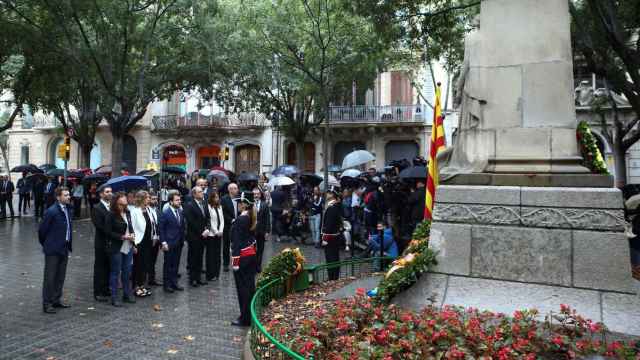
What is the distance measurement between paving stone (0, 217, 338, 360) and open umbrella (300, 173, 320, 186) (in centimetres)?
913

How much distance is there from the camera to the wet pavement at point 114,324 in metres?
5.82

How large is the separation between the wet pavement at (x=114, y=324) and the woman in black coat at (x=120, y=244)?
1.02 feet

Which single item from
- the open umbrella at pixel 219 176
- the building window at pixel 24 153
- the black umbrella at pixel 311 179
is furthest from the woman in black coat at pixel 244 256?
the building window at pixel 24 153

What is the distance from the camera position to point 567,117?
18.8 feet

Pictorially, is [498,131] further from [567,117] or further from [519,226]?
[519,226]

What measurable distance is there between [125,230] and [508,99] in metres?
6.23

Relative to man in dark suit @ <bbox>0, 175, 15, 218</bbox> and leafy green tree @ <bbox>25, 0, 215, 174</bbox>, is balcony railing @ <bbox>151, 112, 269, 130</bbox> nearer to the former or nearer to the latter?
leafy green tree @ <bbox>25, 0, 215, 174</bbox>

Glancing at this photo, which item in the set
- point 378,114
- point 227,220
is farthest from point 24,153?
point 227,220

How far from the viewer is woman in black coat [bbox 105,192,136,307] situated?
316 inches

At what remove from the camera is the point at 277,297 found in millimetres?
7465

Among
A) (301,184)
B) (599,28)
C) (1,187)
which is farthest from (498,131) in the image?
(1,187)

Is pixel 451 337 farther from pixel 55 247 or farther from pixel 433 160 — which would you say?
pixel 55 247

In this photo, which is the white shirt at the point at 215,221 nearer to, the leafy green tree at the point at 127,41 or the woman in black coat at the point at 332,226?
the woman in black coat at the point at 332,226

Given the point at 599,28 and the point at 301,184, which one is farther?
the point at 301,184
